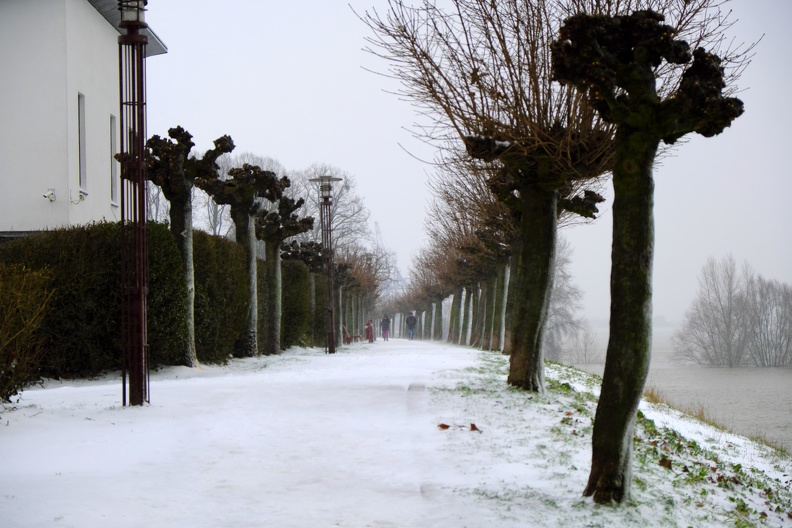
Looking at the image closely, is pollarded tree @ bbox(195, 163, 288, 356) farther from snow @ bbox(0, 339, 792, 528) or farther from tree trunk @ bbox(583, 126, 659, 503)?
tree trunk @ bbox(583, 126, 659, 503)

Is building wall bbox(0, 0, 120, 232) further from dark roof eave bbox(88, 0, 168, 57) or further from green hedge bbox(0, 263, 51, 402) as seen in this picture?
green hedge bbox(0, 263, 51, 402)

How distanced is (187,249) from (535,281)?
760 centimetres

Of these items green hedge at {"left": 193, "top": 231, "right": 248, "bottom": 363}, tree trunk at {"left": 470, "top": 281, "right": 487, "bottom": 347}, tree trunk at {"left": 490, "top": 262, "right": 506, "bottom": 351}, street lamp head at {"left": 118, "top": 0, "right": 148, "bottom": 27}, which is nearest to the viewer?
street lamp head at {"left": 118, "top": 0, "right": 148, "bottom": 27}

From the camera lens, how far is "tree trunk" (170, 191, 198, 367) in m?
15.7

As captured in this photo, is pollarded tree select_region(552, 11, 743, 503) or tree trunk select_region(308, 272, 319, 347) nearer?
pollarded tree select_region(552, 11, 743, 503)

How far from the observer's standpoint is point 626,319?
6.23 m

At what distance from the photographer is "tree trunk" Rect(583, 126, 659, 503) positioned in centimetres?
615

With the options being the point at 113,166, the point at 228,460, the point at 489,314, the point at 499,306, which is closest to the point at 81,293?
the point at 228,460

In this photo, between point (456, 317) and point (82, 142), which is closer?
point (82, 142)

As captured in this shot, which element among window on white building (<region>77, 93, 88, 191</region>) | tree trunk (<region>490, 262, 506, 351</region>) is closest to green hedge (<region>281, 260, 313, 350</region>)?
tree trunk (<region>490, 262, 506, 351</region>)

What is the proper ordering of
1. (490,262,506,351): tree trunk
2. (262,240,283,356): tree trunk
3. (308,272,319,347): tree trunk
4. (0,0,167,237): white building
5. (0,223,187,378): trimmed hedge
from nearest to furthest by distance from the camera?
(0,223,187,378): trimmed hedge
(0,0,167,237): white building
(262,240,283,356): tree trunk
(490,262,506,351): tree trunk
(308,272,319,347): tree trunk

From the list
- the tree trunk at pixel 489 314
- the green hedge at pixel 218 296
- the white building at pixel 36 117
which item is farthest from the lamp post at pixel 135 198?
the tree trunk at pixel 489 314

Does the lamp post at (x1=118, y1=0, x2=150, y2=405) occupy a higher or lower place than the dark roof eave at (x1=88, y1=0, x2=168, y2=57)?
lower

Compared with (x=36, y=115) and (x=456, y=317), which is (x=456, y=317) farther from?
(x=36, y=115)
